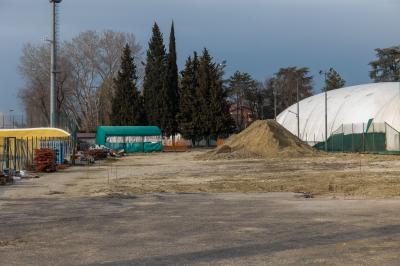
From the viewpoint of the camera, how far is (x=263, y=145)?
173 feet

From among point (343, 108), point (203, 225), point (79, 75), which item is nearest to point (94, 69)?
point (79, 75)

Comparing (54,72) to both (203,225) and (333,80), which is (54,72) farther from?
(333,80)

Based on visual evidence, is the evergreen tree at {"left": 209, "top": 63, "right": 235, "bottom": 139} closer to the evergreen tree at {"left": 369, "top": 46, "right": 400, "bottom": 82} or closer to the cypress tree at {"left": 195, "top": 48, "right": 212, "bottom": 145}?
the cypress tree at {"left": 195, "top": 48, "right": 212, "bottom": 145}

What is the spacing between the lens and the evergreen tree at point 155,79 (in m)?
89.1

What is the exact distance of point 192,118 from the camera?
87938mm

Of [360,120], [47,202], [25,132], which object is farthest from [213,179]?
[360,120]

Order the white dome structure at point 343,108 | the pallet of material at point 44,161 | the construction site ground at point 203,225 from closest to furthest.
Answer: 1. the construction site ground at point 203,225
2. the pallet of material at point 44,161
3. the white dome structure at point 343,108

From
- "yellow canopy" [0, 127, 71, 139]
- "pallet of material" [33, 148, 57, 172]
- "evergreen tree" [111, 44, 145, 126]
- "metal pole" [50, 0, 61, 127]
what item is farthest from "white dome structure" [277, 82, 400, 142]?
"pallet of material" [33, 148, 57, 172]

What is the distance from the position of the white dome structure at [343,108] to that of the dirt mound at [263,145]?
20.0 m

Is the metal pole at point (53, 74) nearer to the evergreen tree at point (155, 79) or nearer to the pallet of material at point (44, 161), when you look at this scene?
the evergreen tree at point (155, 79)

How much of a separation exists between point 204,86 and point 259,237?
77.7 metres

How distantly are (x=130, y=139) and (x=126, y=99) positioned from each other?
14.4 m

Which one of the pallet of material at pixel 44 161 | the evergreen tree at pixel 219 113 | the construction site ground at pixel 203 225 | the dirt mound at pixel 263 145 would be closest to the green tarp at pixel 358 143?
the dirt mound at pixel 263 145

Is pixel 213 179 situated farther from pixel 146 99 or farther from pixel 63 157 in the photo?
pixel 146 99
